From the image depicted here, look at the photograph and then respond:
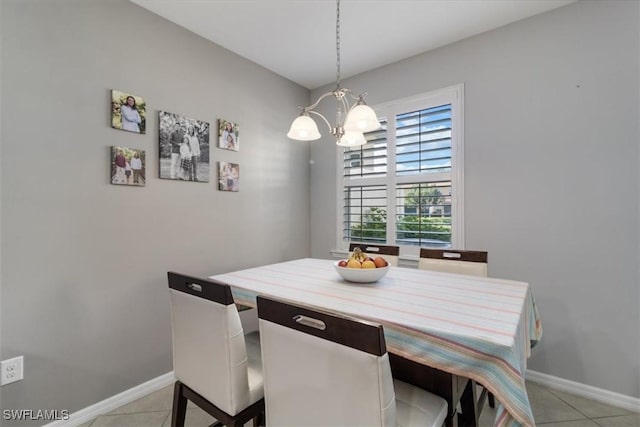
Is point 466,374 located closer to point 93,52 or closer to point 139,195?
point 139,195

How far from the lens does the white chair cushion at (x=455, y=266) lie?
1843 mm

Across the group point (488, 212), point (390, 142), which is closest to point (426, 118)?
point (390, 142)

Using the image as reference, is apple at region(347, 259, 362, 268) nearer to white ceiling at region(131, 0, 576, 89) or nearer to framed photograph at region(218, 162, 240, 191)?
framed photograph at region(218, 162, 240, 191)

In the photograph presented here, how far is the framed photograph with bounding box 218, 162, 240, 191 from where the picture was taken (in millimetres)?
2496

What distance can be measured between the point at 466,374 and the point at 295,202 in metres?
2.52

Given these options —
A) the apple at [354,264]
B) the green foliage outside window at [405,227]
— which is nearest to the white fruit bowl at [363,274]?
the apple at [354,264]

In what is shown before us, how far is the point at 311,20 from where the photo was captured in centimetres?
215

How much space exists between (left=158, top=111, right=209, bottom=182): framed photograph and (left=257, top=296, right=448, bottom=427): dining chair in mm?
1641

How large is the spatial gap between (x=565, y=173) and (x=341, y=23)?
6.17ft

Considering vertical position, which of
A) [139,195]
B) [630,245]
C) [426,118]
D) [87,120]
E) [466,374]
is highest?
[426,118]

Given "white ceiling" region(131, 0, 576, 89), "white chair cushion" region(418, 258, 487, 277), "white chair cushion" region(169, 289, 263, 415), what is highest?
"white ceiling" region(131, 0, 576, 89)

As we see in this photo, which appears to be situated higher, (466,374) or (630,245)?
(630,245)

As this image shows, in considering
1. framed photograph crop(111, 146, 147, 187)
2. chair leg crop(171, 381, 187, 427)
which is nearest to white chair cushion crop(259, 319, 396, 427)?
chair leg crop(171, 381, 187, 427)

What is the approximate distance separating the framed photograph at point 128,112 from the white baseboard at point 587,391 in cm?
323
